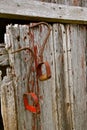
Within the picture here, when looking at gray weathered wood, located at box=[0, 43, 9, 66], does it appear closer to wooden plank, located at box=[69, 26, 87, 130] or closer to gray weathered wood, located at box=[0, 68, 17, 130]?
gray weathered wood, located at box=[0, 68, 17, 130]

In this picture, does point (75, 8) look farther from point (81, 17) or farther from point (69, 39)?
point (69, 39)

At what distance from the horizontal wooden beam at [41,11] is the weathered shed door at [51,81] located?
0.23ft

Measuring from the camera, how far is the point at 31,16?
2.02m

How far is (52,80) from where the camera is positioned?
2191 millimetres

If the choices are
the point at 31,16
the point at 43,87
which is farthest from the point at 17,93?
the point at 31,16

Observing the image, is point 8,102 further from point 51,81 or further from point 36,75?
point 51,81

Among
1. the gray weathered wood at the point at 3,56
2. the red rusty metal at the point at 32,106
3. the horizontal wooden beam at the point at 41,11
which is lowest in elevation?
the red rusty metal at the point at 32,106

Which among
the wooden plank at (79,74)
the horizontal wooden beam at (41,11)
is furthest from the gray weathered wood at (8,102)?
the wooden plank at (79,74)

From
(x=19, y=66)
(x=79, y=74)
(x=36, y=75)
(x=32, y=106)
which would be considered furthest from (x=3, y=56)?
(x=79, y=74)

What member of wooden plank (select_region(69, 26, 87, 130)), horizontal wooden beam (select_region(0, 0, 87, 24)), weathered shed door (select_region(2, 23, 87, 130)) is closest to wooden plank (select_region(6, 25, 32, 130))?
weathered shed door (select_region(2, 23, 87, 130))

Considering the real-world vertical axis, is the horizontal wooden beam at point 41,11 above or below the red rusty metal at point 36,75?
above

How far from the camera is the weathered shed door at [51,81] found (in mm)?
1931

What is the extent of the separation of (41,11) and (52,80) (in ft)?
1.80

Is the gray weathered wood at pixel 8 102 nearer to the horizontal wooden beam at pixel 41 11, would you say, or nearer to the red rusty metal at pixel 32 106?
the red rusty metal at pixel 32 106
